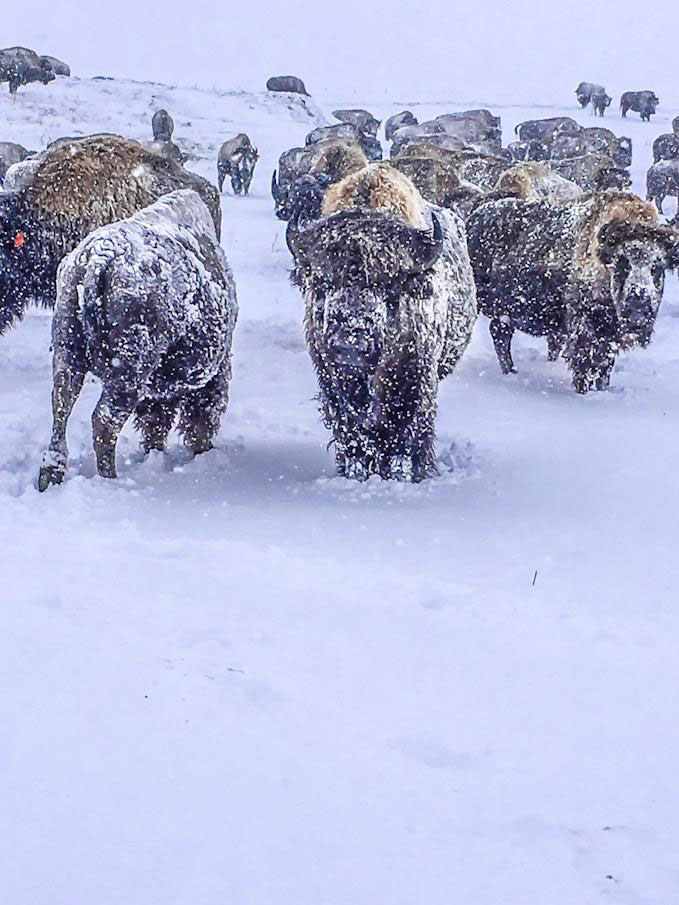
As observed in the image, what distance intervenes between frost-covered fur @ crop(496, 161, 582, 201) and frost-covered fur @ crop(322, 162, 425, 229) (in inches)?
191

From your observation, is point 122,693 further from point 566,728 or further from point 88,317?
point 88,317

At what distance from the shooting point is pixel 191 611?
324 cm

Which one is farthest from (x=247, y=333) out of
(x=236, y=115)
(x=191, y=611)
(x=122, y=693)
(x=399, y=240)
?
(x=236, y=115)

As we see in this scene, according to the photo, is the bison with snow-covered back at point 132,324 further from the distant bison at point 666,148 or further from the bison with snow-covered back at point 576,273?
the distant bison at point 666,148

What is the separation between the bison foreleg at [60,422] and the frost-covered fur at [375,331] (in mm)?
1170

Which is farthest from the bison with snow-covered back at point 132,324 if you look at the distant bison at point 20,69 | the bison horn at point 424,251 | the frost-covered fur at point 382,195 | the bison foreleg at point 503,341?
the distant bison at point 20,69

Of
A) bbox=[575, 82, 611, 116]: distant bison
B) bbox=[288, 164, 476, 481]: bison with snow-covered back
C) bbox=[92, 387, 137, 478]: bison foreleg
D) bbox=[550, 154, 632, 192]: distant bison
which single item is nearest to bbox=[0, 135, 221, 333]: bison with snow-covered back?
bbox=[288, 164, 476, 481]: bison with snow-covered back

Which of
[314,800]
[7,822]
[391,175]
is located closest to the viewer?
[7,822]

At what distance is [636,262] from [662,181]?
52.8ft

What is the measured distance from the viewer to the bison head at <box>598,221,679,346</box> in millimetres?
6832

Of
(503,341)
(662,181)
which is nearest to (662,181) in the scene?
(662,181)

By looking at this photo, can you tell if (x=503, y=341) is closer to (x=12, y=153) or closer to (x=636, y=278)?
(x=636, y=278)

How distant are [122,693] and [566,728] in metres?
1.16

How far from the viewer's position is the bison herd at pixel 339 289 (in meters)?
4.73
